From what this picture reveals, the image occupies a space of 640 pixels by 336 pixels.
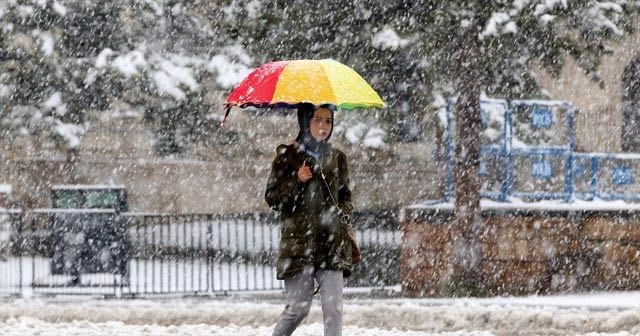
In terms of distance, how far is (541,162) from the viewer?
17.2 metres

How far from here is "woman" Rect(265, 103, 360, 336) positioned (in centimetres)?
688

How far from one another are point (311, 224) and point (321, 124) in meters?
0.60

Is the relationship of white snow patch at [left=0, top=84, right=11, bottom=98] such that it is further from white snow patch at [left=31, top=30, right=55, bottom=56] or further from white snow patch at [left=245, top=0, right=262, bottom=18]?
white snow patch at [left=245, top=0, right=262, bottom=18]

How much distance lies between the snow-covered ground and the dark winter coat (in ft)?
12.2

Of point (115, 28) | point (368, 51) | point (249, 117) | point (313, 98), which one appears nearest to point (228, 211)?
point (249, 117)

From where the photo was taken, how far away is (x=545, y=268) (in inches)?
590

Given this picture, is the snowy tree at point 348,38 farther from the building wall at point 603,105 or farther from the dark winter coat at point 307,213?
the building wall at point 603,105

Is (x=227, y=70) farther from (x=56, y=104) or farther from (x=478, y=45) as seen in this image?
(x=478, y=45)

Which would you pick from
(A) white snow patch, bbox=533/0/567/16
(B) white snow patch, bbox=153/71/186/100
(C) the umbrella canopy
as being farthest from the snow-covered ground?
(B) white snow patch, bbox=153/71/186/100

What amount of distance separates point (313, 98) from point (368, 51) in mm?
8430

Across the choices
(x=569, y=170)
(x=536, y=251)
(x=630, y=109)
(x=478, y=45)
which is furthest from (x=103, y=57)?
(x=630, y=109)

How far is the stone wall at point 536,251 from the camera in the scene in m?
14.9

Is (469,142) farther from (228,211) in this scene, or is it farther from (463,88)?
(228,211)

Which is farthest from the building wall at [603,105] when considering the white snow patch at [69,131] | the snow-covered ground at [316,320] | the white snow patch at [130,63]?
the snow-covered ground at [316,320]
